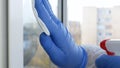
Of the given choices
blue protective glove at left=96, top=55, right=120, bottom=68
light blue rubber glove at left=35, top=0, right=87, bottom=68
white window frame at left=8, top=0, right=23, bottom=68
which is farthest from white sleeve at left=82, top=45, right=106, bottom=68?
white window frame at left=8, top=0, right=23, bottom=68

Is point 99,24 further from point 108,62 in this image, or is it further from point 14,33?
point 14,33

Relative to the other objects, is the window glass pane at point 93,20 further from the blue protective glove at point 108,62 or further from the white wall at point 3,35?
the white wall at point 3,35

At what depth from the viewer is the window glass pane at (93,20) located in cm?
131

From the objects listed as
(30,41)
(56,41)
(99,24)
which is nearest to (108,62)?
(56,41)

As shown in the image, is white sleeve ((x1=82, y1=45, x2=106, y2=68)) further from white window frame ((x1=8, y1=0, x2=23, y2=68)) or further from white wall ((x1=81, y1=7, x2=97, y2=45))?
white window frame ((x1=8, y1=0, x2=23, y2=68))

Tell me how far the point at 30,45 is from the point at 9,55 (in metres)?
0.34

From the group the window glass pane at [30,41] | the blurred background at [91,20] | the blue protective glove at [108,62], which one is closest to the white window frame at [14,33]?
the window glass pane at [30,41]

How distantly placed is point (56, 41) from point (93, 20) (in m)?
0.74

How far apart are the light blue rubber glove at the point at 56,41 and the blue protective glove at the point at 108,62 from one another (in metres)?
0.13

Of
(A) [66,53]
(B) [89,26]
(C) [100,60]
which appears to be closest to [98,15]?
(B) [89,26]

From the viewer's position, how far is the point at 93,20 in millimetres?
1362

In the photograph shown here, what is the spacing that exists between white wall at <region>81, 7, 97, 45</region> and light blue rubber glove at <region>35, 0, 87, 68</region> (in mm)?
587

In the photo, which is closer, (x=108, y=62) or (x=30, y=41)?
(x=108, y=62)

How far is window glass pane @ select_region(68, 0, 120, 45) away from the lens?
4.29 ft
